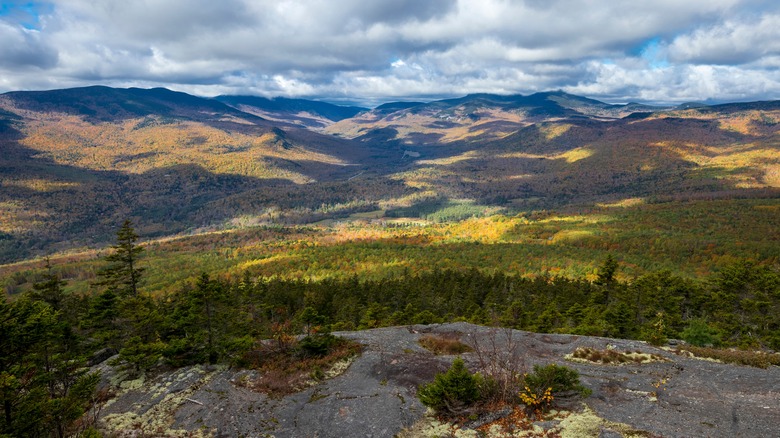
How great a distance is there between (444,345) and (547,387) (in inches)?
522

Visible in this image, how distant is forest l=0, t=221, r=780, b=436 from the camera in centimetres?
1739

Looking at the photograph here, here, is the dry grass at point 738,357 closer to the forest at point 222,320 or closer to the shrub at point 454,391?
the forest at point 222,320

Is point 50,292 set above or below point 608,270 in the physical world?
above

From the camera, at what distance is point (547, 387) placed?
2014 cm

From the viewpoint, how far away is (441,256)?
145750 mm

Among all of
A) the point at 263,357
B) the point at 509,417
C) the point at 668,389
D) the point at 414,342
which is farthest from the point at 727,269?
the point at 263,357

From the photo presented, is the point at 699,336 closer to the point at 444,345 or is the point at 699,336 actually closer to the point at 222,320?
the point at 444,345

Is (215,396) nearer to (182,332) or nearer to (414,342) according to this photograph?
(182,332)

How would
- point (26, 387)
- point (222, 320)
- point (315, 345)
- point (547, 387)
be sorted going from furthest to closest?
point (222, 320) → point (315, 345) → point (547, 387) → point (26, 387)

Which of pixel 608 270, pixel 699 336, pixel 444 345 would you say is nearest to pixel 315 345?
pixel 444 345

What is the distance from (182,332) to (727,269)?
6655 centimetres

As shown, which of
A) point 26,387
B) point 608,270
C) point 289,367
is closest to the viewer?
point 26,387

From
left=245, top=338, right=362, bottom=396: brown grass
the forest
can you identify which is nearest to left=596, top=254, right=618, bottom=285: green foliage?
the forest

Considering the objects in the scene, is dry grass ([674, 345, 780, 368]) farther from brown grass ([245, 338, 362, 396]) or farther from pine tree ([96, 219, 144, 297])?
pine tree ([96, 219, 144, 297])
